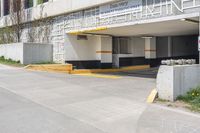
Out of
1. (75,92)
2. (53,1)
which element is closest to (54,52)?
(53,1)

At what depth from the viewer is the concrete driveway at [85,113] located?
612 centimetres

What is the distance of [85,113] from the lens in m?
7.40

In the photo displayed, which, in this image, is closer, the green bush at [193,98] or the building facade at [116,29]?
the green bush at [193,98]

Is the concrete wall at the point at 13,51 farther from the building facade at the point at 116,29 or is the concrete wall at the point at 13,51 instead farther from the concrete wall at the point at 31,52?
the building facade at the point at 116,29

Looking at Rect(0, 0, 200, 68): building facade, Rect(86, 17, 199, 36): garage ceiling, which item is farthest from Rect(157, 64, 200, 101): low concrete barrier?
→ Rect(86, 17, 199, 36): garage ceiling

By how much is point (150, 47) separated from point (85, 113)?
18579 mm

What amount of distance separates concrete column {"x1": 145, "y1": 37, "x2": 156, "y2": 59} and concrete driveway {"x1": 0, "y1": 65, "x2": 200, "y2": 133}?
14516mm

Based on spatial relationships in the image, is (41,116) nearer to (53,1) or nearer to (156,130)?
(156,130)

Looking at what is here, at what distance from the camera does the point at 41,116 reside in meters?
6.97

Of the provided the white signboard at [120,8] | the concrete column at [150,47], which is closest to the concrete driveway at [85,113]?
the white signboard at [120,8]

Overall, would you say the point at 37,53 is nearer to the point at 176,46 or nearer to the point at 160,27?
the point at 160,27

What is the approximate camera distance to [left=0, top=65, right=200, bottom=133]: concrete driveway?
6117 millimetres

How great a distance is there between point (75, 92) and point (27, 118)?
12.9 ft

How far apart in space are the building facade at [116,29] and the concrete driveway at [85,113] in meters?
4.72
